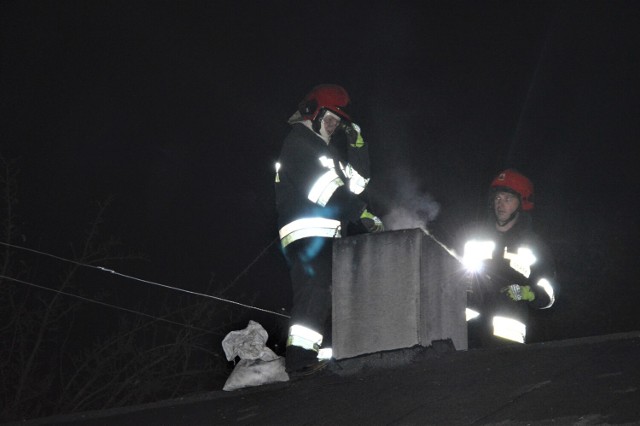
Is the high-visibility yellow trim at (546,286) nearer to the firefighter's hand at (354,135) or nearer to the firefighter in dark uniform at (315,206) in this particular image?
the firefighter in dark uniform at (315,206)

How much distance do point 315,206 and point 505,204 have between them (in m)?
1.92

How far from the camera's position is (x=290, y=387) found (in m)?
6.00

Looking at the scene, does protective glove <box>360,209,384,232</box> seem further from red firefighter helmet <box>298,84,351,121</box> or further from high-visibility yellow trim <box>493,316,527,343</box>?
high-visibility yellow trim <box>493,316,527,343</box>

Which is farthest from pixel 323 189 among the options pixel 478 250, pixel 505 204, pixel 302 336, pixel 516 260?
pixel 505 204

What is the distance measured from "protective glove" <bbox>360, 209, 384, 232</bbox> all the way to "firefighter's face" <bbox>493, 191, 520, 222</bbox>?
4.04 ft

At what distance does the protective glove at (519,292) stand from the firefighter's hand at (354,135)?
1.50 m

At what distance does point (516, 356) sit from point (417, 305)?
2.27ft

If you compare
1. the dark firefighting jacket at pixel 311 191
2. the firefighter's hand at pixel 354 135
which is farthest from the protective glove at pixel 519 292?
the firefighter's hand at pixel 354 135

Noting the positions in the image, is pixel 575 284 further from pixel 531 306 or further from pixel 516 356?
pixel 516 356

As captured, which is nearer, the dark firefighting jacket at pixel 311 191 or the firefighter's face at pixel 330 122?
the dark firefighting jacket at pixel 311 191

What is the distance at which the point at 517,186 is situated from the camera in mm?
7859

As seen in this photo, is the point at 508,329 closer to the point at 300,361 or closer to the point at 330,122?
the point at 300,361

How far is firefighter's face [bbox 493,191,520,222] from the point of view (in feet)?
25.6

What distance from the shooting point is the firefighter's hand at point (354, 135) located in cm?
699
